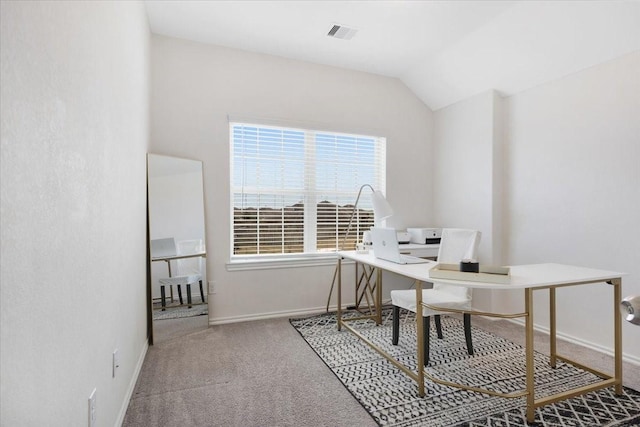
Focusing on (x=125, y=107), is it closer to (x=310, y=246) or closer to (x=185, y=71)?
(x=185, y=71)

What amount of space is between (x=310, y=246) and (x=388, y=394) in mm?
2110

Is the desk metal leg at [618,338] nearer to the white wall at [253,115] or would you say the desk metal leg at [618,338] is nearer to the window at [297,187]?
the white wall at [253,115]

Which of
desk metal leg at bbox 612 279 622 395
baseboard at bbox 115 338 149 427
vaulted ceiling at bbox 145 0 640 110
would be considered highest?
vaulted ceiling at bbox 145 0 640 110

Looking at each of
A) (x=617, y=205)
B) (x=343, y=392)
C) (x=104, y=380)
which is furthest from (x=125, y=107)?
(x=617, y=205)

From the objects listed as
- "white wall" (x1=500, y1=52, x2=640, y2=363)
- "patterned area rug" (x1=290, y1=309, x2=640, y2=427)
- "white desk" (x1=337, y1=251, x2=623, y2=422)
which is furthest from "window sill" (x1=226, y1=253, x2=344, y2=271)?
"white wall" (x1=500, y1=52, x2=640, y2=363)

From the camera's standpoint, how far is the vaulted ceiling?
275 centimetres

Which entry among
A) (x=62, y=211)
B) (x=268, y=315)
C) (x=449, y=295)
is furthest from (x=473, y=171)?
(x=62, y=211)

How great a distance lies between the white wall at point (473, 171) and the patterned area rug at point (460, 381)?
1079mm

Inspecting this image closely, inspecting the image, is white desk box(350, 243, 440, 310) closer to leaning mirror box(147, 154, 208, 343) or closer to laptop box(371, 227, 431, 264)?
laptop box(371, 227, 431, 264)

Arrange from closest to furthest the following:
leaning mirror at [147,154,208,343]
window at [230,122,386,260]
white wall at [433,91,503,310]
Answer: leaning mirror at [147,154,208,343]
white wall at [433,91,503,310]
window at [230,122,386,260]

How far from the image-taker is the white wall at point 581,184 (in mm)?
2723

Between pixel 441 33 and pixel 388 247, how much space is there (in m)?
2.12

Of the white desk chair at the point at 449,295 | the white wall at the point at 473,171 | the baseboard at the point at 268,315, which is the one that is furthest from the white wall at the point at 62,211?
the white wall at the point at 473,171

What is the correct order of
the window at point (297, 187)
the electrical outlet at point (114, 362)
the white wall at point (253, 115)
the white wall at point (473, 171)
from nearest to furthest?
the electrical outlet at point (114, 362), the white wall at point (253, 115), the white wall at point (473, 171), the window at point (297, 187)
